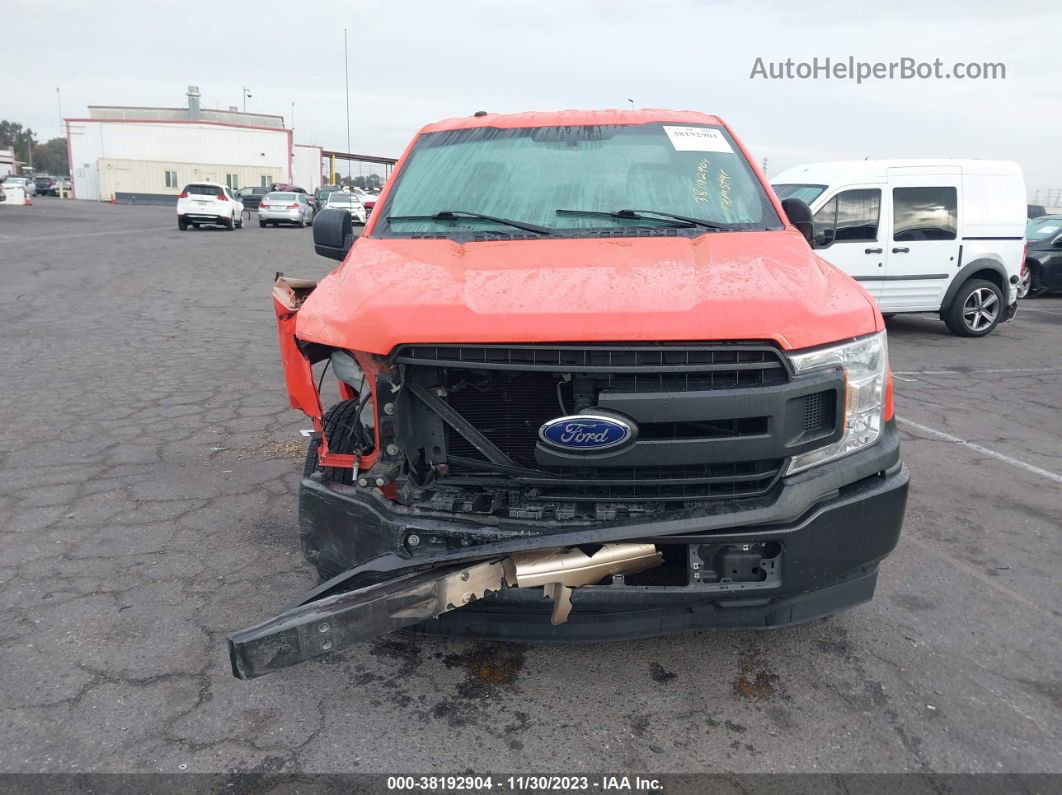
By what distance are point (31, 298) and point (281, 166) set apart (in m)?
56.6

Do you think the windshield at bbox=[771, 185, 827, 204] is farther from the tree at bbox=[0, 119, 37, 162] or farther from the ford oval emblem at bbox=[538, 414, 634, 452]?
the tree at bbox=[0, 119, 37, 162]

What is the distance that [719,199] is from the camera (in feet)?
12.3

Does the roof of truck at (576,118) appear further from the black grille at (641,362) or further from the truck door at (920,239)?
the truck door at (920,239)

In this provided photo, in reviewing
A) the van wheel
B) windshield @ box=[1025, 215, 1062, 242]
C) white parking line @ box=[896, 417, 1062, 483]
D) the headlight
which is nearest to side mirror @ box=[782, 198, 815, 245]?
the headlight

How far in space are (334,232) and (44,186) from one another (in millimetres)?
71898

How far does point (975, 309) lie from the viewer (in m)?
10.7

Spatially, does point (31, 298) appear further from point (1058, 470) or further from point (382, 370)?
point (1058, 470)

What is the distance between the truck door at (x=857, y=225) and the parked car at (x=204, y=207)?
20843mm

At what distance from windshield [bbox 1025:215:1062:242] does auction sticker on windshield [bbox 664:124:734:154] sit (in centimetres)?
1383

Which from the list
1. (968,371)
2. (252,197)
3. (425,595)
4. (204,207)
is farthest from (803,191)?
(252,197)

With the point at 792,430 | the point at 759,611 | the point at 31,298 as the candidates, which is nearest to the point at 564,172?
the point at 792,430

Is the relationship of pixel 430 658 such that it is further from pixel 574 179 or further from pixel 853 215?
pixel 853 215

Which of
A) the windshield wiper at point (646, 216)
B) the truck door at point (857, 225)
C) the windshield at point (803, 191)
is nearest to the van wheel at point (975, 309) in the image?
the truck door at point (857, 225)

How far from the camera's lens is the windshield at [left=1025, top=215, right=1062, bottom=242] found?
1524 cm
